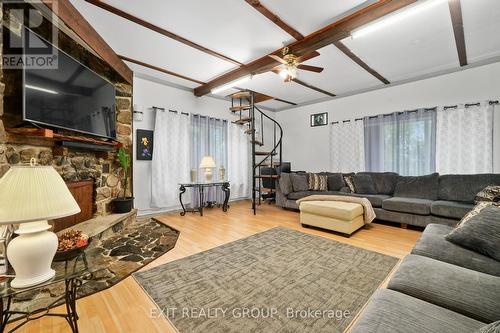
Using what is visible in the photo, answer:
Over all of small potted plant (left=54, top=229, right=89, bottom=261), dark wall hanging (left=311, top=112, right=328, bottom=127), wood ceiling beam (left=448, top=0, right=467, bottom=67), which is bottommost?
small potted plant (left=54, top=229, right=89, bottom=261)

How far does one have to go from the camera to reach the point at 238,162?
19.1ft

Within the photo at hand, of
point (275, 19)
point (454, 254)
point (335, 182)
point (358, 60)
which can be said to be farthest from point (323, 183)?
point (275, 19)

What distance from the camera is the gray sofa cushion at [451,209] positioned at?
3.01 m

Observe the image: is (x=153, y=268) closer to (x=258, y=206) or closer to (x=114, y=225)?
(x=114, y=225)

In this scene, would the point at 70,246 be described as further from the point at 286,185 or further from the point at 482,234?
the point at 286,185

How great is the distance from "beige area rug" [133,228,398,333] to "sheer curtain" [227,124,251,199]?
3.03 metres

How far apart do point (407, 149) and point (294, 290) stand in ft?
13.2

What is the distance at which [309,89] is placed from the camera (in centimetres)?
495

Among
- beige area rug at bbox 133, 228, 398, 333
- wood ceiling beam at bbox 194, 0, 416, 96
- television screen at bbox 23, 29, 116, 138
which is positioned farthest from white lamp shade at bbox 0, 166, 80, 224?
wood ceiling beam at bbox 194, 0, 416, 96

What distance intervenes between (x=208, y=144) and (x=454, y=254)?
455 centimetres

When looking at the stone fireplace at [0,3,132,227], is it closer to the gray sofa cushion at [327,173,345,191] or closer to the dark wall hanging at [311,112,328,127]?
the gray sofa cushion at [327,173,345,191]

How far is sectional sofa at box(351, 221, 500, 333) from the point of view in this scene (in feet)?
2.73

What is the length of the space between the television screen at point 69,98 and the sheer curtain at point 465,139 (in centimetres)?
579

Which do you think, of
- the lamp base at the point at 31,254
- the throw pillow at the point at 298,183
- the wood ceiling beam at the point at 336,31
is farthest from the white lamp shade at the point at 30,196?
the throw pillow at the point at 298,183
